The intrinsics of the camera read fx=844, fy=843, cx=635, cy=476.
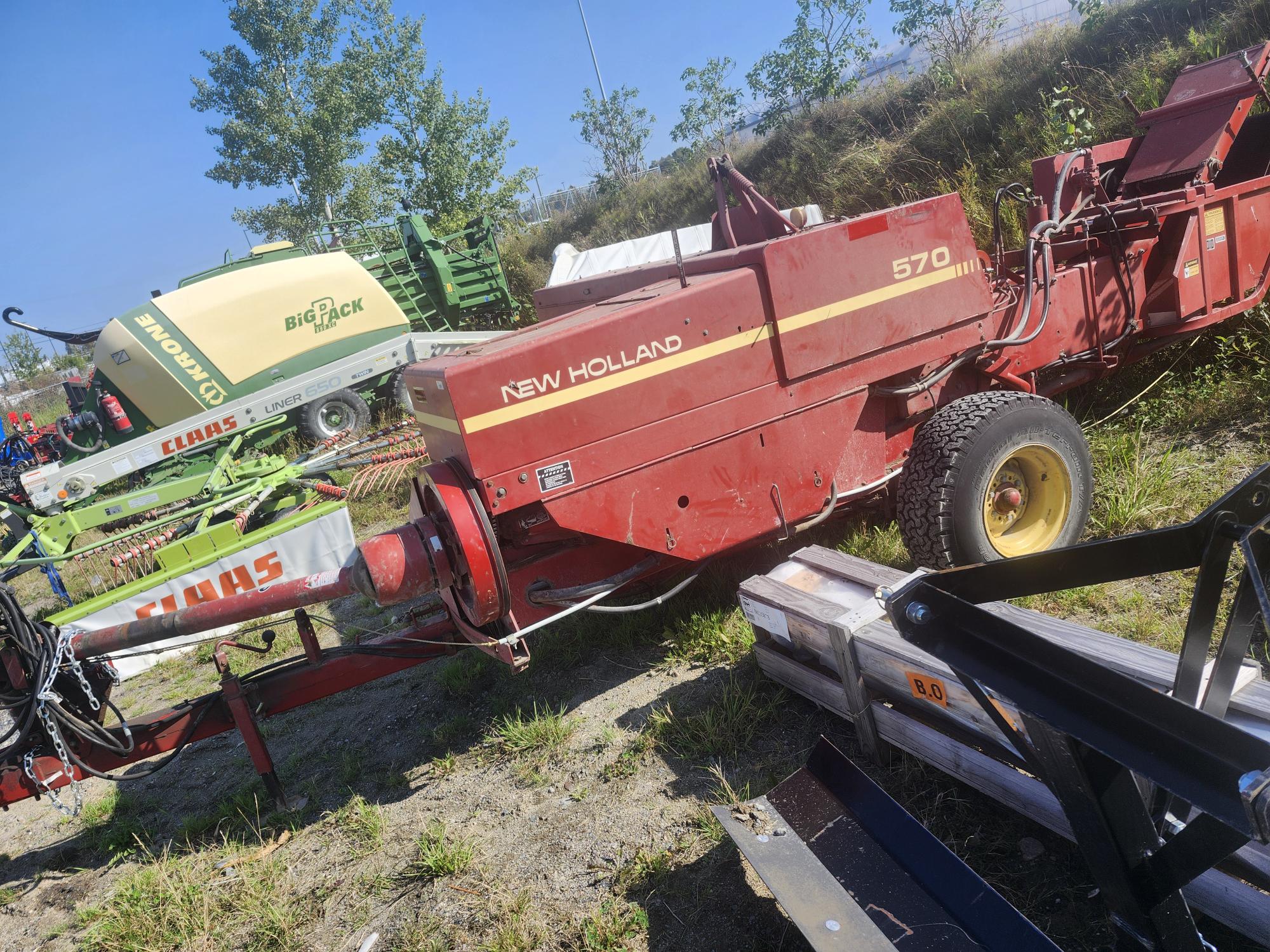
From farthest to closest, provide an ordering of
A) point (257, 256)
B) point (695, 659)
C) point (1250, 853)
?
point (257, 256) → point (695, 659) → point (1250, 853)

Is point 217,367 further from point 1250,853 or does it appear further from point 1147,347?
point 1250,853

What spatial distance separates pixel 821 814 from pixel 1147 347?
11.6 feet

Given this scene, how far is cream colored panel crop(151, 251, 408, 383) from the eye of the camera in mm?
9023

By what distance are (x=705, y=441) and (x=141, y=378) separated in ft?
25.7

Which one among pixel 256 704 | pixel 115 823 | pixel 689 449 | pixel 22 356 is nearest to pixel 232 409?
pixel 115 823

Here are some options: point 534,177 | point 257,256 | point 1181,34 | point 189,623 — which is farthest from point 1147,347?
point 534,177

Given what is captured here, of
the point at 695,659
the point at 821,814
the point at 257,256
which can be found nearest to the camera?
the point at 821,814

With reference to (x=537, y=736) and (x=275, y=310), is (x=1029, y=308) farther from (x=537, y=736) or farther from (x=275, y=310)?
(x=275, y=310)

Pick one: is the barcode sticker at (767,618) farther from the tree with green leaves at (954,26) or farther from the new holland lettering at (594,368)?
the tree with green leaves at (954,26)

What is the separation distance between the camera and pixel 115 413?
29.2 ft

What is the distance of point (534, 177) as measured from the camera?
21484 mm

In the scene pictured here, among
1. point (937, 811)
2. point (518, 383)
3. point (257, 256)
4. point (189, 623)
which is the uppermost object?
point (257, 256)

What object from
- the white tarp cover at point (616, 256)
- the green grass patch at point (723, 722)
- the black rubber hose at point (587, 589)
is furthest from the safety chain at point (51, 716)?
the white tarp cover at point (616, 256)

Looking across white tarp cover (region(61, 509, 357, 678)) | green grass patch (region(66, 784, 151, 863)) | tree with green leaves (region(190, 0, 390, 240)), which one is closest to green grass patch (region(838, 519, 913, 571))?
white tarp cover (region(61, 509, 357, 678))
